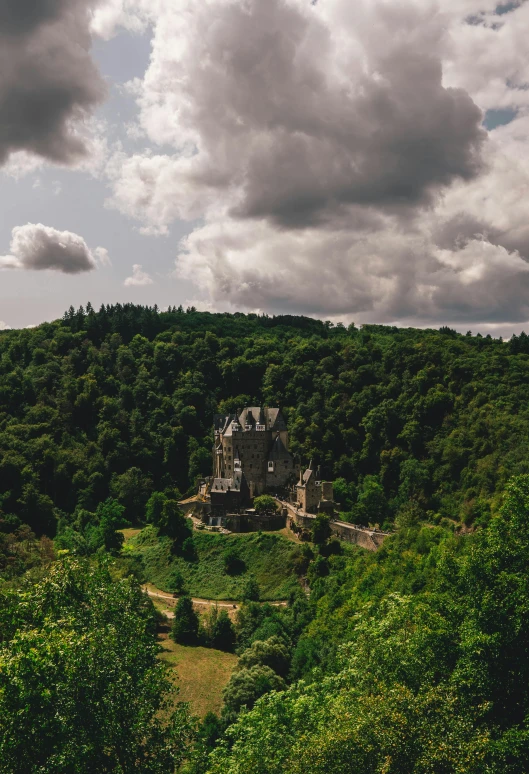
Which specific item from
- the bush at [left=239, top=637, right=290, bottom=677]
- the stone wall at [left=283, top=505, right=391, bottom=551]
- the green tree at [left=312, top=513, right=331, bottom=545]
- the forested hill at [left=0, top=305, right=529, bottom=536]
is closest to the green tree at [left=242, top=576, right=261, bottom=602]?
the green tree at [left=312, top=513, right=331, bottom=545]

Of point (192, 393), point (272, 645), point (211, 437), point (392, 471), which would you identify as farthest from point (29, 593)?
point (192, 393)

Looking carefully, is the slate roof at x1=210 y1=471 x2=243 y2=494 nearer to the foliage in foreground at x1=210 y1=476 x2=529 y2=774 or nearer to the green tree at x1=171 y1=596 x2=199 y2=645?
the green tree at x1=171 y1=596 x2=199 y2=645

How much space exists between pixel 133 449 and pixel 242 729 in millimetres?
87307

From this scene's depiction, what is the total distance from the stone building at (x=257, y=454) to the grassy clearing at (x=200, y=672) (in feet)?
94.1

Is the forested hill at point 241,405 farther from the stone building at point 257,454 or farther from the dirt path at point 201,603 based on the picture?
the dirt path at point 201,603

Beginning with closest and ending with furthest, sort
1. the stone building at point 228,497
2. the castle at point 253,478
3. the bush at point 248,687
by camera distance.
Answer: the bush at point 248,687 → the castle at point 253,478 → the stone building at point 228,497

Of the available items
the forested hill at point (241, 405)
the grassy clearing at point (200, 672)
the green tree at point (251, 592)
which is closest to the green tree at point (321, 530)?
the forested hill at point (241, 405)

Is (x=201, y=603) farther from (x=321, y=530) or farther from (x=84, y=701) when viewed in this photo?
(x=84, y=701)

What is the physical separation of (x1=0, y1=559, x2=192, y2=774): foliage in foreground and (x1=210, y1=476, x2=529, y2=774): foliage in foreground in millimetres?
3546

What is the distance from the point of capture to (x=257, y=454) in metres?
80.1

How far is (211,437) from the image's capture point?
106m

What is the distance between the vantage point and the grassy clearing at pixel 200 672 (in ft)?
137

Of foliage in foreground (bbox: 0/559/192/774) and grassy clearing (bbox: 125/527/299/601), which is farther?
grassy clearing (bbox: 125/527/299/601)

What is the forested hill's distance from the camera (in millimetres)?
74312
